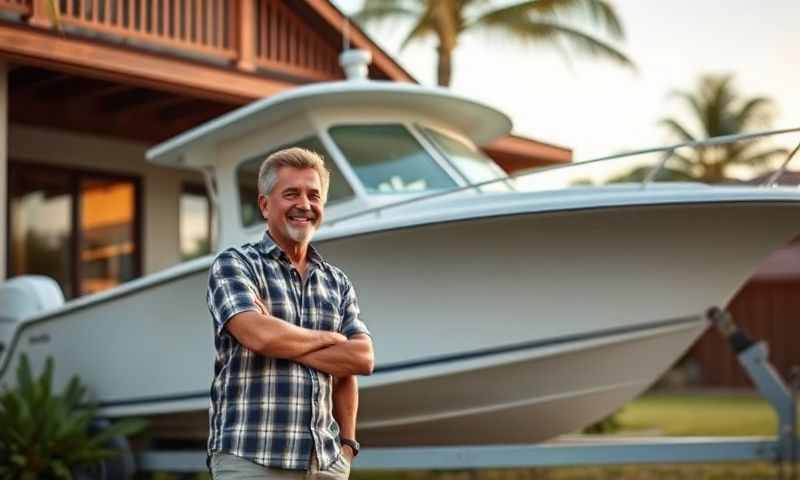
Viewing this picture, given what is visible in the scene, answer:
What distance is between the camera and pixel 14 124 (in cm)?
1020

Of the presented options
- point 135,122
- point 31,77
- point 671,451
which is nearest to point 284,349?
point 671,451

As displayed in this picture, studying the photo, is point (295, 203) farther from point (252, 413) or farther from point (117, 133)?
point (117, 133)

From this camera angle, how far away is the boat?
21.0 ft

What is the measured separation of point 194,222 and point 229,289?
8.44m

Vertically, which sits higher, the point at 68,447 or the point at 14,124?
the point at 14,124

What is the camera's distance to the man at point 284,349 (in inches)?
121

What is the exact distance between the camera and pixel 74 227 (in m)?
10.6

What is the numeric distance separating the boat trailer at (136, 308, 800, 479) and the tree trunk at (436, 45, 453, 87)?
12006 mm

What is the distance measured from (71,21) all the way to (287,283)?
615cm

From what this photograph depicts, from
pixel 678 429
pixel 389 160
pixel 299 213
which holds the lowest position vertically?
pixel 678 429

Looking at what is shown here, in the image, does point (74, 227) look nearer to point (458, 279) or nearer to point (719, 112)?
point (458, 279)

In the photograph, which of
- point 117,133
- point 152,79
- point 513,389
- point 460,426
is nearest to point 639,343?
point 513,389

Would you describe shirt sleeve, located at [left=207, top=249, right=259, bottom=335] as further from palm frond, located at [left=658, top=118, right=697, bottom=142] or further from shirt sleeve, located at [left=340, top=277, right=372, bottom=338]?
palm frond, located at [left=658, top=118, right=697, bottom=142]

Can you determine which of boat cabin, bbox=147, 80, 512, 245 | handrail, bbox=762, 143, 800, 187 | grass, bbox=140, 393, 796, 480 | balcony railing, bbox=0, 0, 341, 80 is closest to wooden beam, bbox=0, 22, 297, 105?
balcony railing, bbox=0, 0, 341, 80
